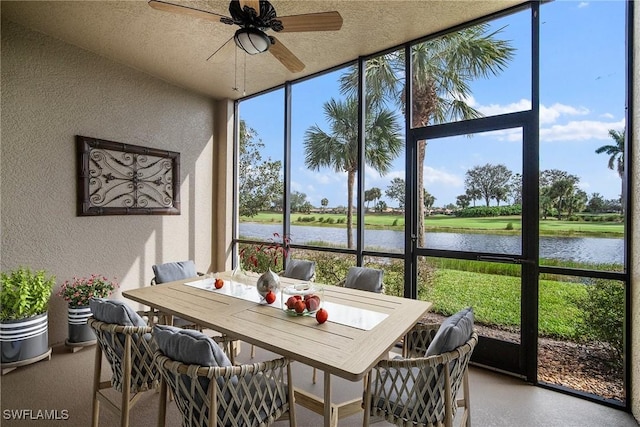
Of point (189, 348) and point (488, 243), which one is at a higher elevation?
point (488, 243)

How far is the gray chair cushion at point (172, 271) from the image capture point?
3.23 metres

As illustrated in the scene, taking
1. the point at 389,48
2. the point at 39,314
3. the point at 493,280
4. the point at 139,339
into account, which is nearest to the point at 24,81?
the point at 39,314

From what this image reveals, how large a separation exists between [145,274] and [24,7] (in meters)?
2.99

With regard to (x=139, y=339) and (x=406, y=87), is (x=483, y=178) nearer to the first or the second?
(x=406, y=87)

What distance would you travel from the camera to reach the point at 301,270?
338 cm

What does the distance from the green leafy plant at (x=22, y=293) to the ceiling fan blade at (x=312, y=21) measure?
10.4 ft

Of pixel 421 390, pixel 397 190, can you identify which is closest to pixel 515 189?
pixel 397 190

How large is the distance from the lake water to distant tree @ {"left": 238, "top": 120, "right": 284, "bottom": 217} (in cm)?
73

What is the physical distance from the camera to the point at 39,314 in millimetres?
3043

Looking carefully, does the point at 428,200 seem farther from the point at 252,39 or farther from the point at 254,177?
the point at 254,177

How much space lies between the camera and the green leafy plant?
9.41 feet

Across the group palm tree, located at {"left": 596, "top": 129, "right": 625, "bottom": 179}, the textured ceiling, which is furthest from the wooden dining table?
the textured ceiling

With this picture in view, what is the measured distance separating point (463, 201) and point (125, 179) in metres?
3.91

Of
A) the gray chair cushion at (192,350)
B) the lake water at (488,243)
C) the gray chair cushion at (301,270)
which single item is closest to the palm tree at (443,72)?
the lake water at (488,243)
